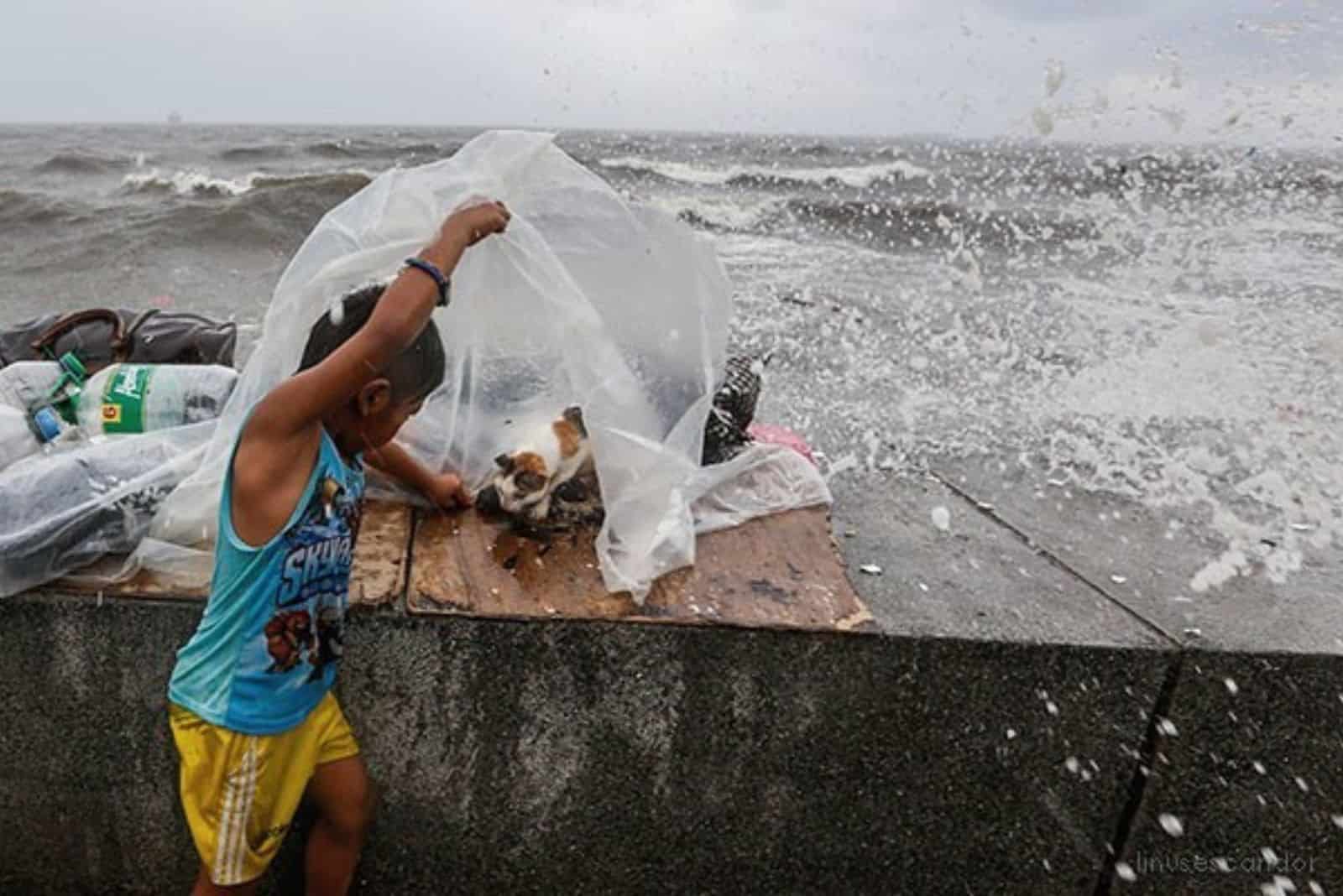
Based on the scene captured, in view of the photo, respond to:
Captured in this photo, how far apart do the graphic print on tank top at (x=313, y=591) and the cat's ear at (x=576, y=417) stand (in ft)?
2.10

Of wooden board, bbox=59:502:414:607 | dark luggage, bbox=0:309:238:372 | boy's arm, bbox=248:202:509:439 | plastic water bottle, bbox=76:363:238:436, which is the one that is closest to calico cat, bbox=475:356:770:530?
wooden board, bbox=59:502:414:607

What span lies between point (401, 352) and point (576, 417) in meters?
0.70

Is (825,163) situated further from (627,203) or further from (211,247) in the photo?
(627,203)

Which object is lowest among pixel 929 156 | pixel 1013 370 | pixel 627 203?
pixel 929 156

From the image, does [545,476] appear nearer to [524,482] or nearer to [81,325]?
[524,482]

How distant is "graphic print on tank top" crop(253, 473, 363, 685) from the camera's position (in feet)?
5.82

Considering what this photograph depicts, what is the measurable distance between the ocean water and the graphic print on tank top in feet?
5.73

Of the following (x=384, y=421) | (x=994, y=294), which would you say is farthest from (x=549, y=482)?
(x=994, y=294)

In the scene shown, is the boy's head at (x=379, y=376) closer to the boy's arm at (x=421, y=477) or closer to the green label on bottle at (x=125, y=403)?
the boy's arm at (x=421, y=477)

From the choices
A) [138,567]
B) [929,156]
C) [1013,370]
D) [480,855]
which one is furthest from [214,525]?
[929,156]

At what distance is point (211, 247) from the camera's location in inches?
487

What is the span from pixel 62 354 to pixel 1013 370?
4.07 metres

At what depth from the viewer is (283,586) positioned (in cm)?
177

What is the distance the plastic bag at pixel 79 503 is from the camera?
206 centimetres
